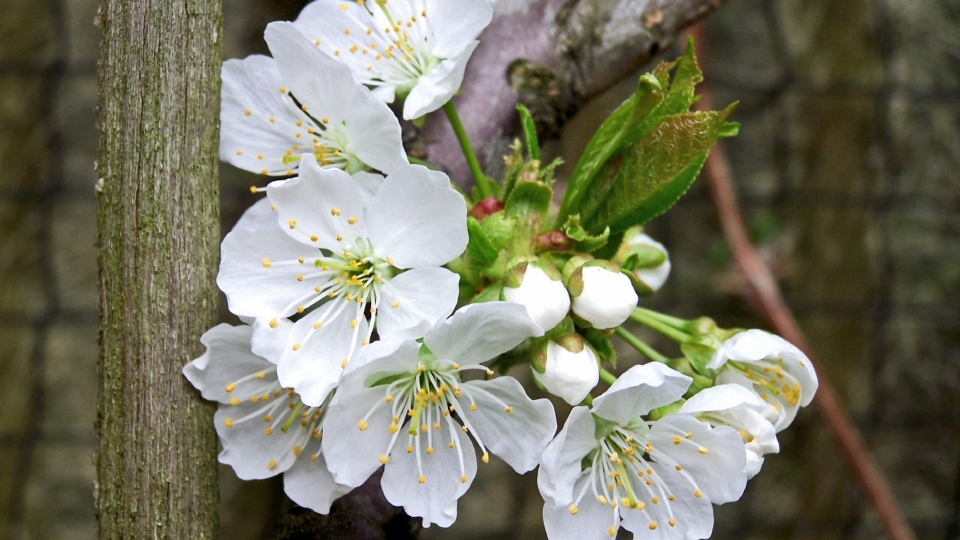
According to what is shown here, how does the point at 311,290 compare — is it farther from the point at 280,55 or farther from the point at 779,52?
the point at 779,52

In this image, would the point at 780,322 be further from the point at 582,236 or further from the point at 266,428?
the point at 266,428

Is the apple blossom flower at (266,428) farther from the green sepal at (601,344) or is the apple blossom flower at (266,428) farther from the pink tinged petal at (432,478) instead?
the green sepal at (601,344)

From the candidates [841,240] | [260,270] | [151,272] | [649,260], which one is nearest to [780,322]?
[841,240]

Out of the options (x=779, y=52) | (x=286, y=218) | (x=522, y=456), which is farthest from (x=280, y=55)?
A: (x=779, y=52)

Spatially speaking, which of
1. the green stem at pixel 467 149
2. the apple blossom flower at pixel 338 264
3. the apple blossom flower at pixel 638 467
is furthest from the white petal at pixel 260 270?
the apple blossom flower at pixel 638 467

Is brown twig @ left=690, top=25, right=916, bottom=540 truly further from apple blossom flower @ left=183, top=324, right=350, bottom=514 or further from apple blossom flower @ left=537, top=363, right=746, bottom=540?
apple blossom flower @ left=183, top=324, right=350, bottom=514

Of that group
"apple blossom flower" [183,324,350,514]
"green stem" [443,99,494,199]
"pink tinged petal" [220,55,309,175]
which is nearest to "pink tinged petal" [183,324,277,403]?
"apple blossom flower" [183,324,350,514]

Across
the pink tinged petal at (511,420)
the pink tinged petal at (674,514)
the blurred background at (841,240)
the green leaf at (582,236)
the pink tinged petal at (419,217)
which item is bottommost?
the blurred background at (841,240)
